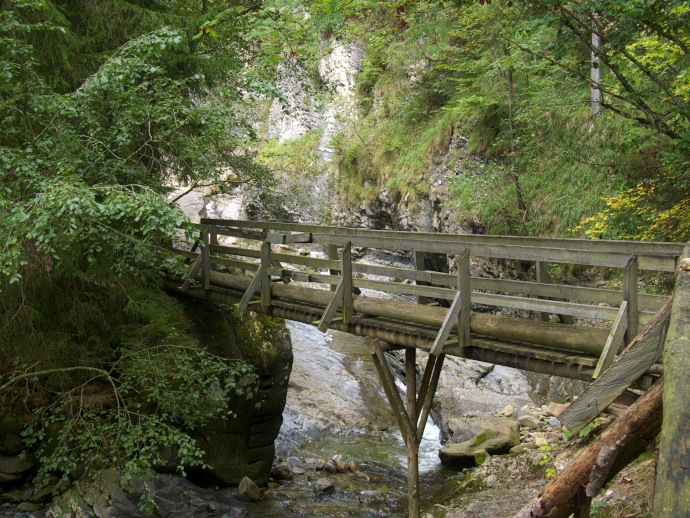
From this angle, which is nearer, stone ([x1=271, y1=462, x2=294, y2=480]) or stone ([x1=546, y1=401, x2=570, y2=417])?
stone ([x1=271, y1=462, x2=294, y2=480])

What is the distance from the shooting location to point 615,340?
16.0 feet

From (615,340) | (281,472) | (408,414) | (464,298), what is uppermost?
(464,298)

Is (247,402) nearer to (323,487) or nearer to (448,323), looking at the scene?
(323,487)

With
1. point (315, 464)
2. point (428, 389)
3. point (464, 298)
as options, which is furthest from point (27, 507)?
point (464, 298)

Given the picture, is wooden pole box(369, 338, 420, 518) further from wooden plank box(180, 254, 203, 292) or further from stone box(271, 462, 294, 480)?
wooden plank box(180, 254, 203, 292)

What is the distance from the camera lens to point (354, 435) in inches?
470

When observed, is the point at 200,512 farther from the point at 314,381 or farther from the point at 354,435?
the point at 314,381

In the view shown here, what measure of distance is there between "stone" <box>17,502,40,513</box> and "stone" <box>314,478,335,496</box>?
3.85 m

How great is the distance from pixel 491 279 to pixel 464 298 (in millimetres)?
330

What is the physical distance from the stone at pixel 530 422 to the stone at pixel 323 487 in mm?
3649

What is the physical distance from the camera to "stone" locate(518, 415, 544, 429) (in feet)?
35.0

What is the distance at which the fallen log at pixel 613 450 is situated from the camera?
189 centimetres

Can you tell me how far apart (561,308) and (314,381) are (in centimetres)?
908

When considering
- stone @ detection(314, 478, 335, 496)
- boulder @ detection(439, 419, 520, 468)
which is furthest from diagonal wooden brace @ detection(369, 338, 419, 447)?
boulder @ detection(439, 419, 520, 468)
